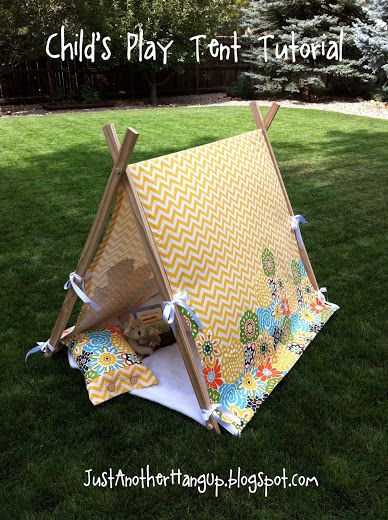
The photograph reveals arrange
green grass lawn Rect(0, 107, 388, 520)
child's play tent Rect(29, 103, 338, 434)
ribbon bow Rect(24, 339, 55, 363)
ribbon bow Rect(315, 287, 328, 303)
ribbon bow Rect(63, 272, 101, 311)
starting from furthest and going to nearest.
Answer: ribbon bow Rect(315, 287, 328, 303) < ribbon bow Rect(24, 339, 55, 363) < ribbon bow Rect(63, 272, 101, 311) < child's play tent Rect(29, 103, 338, 434) < green grass lawn Rect(0, 107, 388, 520)

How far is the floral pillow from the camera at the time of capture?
2.75 meters

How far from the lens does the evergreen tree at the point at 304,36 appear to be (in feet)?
Answer: 46.4

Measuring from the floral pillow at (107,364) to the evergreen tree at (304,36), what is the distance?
1306 centimetres

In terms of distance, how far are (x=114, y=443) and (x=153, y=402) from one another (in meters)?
0.35

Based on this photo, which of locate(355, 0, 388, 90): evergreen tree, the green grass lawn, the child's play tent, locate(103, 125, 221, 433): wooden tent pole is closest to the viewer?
the green grass lawn

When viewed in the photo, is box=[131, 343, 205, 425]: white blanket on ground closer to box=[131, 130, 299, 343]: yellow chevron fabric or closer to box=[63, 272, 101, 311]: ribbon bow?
box=[131, 130, 299, 343]: yellow chevron fabric

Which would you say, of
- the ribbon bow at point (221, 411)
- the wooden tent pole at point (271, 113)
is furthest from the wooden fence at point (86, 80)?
the ribbon bow at point (221, 411)

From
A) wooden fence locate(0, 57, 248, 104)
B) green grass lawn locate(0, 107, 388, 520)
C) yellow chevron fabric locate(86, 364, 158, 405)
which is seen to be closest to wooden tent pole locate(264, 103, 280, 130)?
green grass lawn locate(0, 107, 388, 520)

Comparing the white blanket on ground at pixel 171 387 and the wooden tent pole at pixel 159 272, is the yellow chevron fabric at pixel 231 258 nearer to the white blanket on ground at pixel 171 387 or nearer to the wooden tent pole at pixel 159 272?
the wooden tent pole at pixel 159 272

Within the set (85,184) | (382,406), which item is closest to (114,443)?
(382,406)

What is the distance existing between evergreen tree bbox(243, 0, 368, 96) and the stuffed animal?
42.3ft

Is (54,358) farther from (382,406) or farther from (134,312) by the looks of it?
(382,406)

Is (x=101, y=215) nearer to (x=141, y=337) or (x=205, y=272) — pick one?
(x=205, y=272)

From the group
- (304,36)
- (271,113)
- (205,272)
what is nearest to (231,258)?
(205,272)
